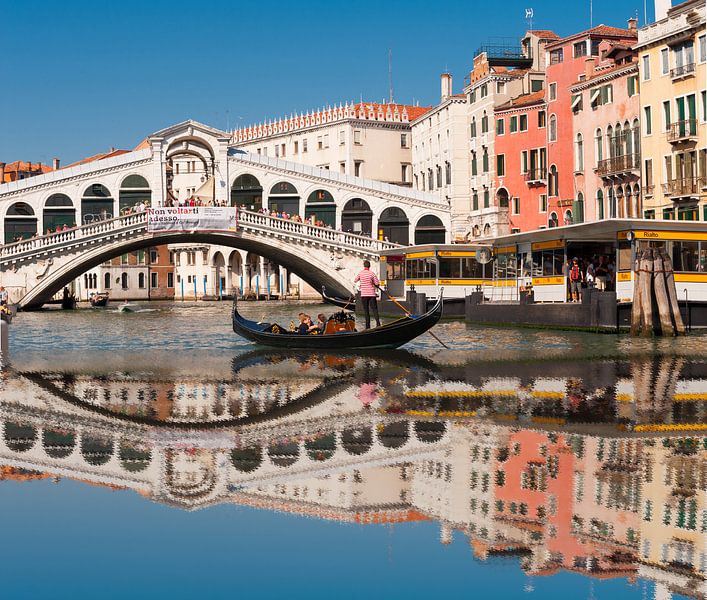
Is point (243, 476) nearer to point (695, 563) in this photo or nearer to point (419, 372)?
point (695, 563)

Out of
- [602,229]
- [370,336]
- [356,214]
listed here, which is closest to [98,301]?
[356,214]

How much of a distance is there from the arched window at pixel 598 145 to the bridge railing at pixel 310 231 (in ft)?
33.5

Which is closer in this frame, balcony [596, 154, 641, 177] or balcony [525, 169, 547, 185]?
balcony [596, 154, 641, 177]

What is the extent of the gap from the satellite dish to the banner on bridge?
15246mm

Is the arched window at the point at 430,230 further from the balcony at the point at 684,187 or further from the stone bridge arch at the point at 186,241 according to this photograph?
the balcony at the point at 684,187

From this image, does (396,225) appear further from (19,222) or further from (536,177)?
(19,222)

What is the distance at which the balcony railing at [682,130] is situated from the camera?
37844mm

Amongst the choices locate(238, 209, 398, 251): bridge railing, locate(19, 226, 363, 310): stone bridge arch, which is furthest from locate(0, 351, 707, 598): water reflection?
locate(238, 209, 398, 251): bridge railing

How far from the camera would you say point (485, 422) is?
11430mm

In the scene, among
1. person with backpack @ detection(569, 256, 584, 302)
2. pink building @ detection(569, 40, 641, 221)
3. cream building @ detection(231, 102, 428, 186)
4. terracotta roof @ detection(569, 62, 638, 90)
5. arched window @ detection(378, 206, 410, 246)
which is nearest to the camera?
person with backpack @ detection(569, 256, 584, 302)

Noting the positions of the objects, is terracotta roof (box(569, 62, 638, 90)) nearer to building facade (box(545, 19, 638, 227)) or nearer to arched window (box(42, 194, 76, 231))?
building facade (box(545, 19, 638, 227))

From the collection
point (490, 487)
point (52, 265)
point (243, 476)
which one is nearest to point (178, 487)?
point (243, 476)

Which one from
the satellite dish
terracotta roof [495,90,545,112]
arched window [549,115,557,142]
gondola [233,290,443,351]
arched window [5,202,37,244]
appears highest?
terracotta roof [495,90,545,112]

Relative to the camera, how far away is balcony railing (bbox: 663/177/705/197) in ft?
123
